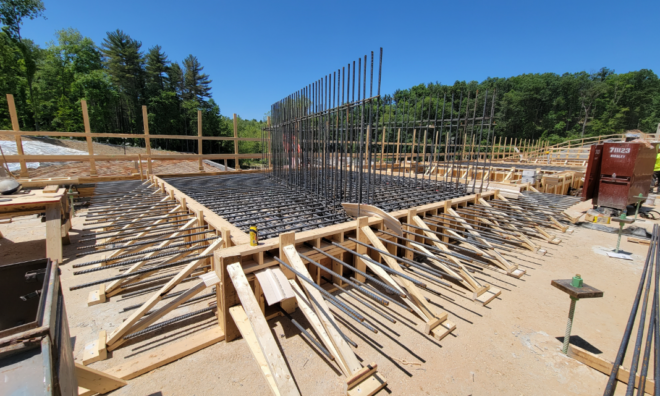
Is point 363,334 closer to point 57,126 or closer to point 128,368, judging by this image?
point 128,368

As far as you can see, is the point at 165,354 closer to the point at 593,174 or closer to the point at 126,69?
the point at 593,174

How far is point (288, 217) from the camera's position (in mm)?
4863

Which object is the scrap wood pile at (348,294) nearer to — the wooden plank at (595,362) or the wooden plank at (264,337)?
the wooden plank at (264,337)

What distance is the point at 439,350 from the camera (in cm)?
320

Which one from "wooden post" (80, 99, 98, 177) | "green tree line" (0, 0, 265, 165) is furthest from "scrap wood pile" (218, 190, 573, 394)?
"green tree line" (0, 0, 265, 165)

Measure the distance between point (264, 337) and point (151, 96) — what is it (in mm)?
48589

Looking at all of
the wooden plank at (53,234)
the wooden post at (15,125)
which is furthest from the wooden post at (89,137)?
the wooden plank at (53,234)

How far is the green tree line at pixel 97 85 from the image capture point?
102 ft

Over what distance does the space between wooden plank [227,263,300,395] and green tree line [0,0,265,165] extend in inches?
1249

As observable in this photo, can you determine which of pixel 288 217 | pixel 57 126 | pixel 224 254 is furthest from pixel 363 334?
pixel 57 126

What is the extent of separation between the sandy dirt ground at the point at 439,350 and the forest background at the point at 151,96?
17188 millimetres

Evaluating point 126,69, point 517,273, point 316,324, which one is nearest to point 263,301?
point 316,324

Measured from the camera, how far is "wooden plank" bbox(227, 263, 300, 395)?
89.4 inches

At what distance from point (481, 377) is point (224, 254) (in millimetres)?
3004
